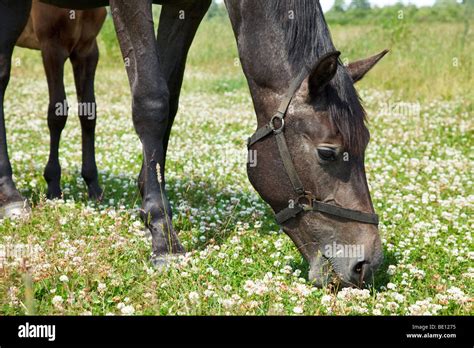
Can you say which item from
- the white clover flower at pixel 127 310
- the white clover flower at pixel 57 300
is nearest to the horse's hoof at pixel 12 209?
the white clover flower at pixel 57 300

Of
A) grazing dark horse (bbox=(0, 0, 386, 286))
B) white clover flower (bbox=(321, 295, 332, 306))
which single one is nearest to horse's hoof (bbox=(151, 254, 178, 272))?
grazing dark horse (bbox=(0, 0, 386, 286))

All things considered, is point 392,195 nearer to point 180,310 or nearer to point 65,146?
point 180,310

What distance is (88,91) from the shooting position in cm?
800

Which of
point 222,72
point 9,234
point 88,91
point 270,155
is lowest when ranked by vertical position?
point 9,234

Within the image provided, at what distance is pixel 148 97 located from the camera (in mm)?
5152

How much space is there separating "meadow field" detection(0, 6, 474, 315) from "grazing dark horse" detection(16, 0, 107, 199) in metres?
0.39

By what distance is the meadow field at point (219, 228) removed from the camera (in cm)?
412

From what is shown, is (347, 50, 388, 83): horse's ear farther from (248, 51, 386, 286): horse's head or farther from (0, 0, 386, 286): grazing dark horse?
(248, 51, 386, 286): horse's head

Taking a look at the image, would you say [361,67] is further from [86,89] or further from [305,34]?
[86,89]

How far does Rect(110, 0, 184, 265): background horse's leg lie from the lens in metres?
5.11

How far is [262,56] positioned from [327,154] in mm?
993

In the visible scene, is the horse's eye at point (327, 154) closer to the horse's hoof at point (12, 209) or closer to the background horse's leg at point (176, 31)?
the background horse's leg at point (176, 31)

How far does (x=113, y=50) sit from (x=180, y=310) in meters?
24.6

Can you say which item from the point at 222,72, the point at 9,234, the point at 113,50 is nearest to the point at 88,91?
the point at 9,234
